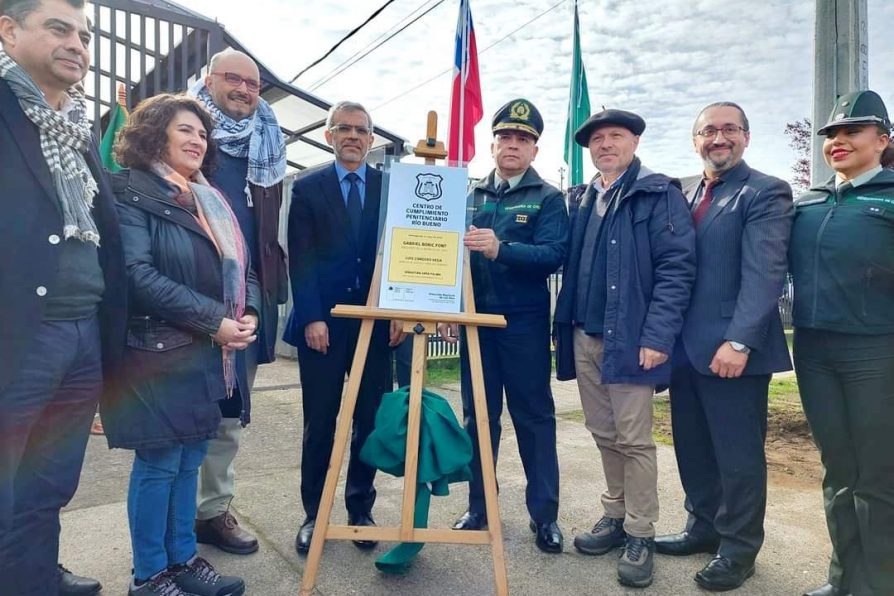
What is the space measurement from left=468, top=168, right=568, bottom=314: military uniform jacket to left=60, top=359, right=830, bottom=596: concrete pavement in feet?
4.18

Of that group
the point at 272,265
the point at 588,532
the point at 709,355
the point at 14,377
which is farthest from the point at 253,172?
the point at 588,532

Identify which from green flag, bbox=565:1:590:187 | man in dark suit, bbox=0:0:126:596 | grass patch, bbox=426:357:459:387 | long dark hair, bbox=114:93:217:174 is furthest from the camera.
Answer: green flag, bbox=565:1:590:187

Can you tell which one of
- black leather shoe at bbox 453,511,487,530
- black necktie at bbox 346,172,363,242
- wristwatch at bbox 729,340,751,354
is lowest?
black leather shoe at bbox 453,511,487,530

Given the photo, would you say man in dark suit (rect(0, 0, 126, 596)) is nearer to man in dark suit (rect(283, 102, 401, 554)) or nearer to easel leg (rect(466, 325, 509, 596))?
man in dark suit (rect(283, 102, 401, 554))

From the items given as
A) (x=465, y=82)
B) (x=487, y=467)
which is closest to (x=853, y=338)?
(x=487, y=467)

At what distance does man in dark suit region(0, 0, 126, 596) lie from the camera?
70.1 inches

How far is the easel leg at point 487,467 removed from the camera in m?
2.44

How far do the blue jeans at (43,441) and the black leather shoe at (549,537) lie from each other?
2.12 meters

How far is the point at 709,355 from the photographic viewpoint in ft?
8.94

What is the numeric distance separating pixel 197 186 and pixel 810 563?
11.1 ft

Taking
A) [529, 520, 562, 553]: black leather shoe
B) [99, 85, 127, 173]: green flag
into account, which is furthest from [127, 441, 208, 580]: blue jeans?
[99, 85, 127, 173]: green flag

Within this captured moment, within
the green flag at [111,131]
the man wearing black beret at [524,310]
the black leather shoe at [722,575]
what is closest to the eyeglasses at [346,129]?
the man wearing black beret at [524,310]

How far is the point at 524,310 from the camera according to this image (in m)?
3.09

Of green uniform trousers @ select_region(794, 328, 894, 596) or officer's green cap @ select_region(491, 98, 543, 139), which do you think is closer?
green uniform trousers @ select_region(794, 328, 894, 596)
